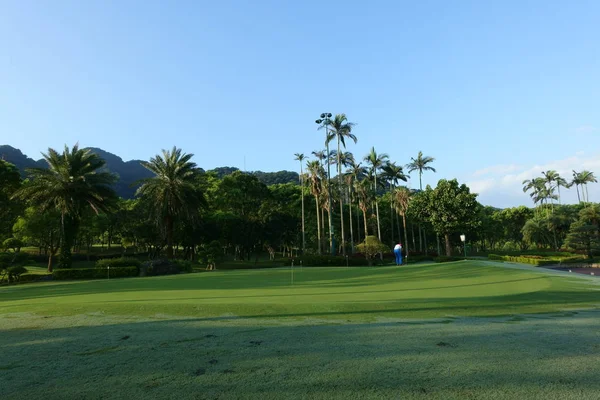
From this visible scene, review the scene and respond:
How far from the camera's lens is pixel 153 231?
63.6m

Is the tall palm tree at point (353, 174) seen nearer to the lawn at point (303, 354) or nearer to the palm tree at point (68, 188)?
the palm tree at point (68, 188)

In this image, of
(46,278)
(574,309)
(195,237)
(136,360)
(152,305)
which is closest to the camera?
(136,360)

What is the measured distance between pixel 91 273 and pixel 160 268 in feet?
19.4

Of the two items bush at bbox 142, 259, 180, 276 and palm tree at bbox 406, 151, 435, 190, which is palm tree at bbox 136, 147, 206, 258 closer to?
bush at bbox 142, 259, 180, 276

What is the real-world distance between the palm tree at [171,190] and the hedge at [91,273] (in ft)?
37.2

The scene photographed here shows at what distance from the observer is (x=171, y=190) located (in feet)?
151

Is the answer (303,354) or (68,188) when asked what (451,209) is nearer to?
(68,188)

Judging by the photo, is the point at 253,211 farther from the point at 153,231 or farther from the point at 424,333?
the point at 424,333

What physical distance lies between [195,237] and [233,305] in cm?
5458

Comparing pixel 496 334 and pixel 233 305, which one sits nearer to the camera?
pixel 496 334

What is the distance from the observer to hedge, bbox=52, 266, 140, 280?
34.1 meters

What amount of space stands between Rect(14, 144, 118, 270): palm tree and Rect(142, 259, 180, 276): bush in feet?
35.8

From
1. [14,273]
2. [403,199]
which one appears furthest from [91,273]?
[403,199]

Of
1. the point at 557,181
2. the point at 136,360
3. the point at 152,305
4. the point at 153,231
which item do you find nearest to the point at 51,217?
the point at 153,231
